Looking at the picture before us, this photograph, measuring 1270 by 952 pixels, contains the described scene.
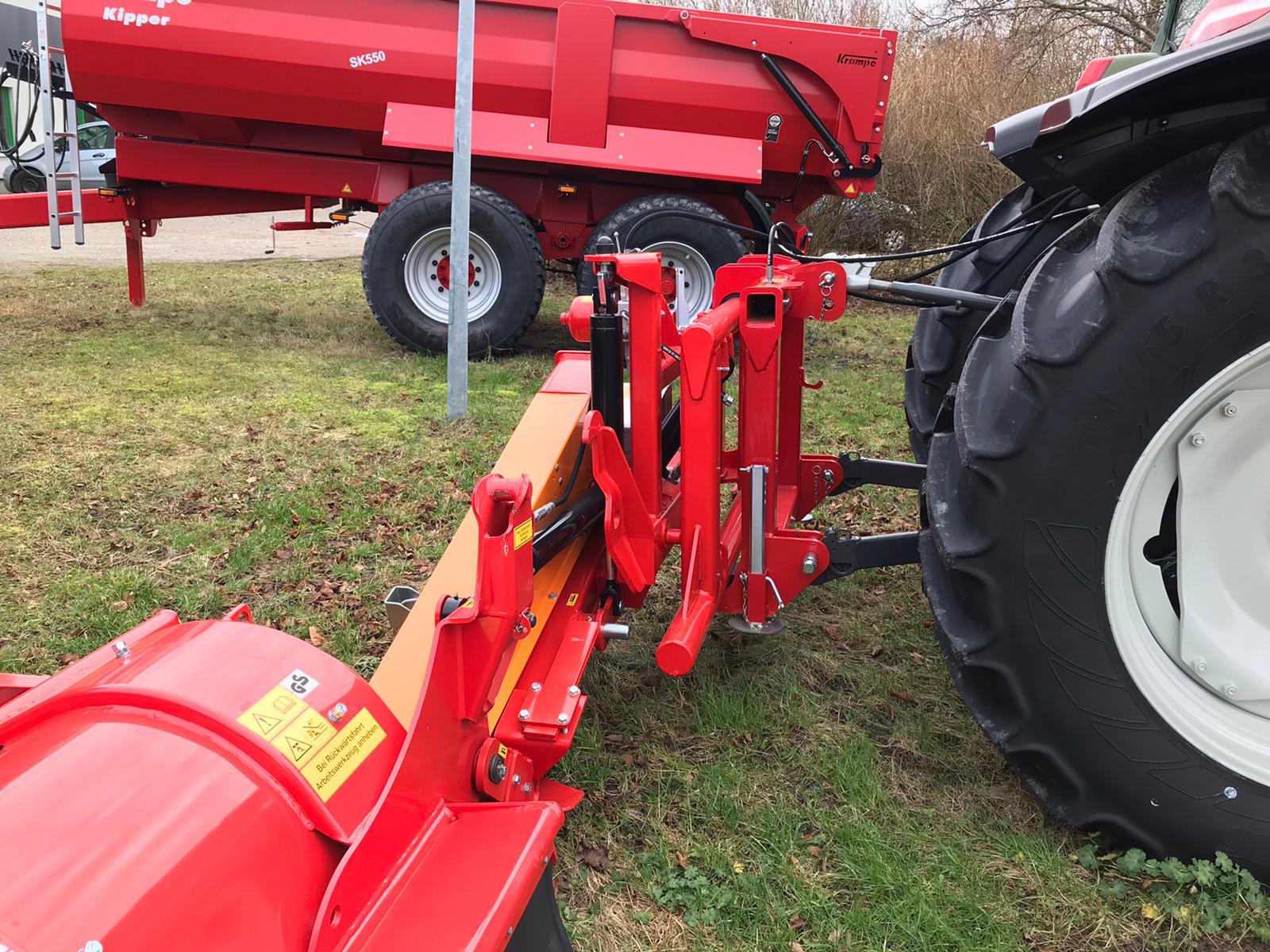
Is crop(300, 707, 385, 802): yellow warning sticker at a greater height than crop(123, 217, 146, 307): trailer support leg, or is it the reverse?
crop(123, 217, 146, 307): trailer support leg

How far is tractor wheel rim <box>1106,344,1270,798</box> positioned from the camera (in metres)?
1.83

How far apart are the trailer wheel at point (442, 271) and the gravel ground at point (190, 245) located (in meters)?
3.68

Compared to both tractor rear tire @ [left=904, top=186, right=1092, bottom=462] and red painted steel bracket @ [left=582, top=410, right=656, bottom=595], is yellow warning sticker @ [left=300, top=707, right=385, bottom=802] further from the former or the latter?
tractor rear tire @ [left=904, top=186, right=1092, bottom=462]

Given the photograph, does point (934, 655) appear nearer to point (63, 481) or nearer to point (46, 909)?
point (46, 909)

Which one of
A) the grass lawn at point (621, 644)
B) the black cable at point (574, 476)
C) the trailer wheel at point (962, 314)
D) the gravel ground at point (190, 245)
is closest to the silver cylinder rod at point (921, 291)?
the trailer wheel at point (962, 314)

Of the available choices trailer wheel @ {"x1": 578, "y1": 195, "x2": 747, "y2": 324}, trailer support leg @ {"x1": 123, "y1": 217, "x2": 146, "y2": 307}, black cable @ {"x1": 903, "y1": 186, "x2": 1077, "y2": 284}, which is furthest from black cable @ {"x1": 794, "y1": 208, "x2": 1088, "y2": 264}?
trailer support leg @ {"x1": 123, "y1": 217, "x2": 146, "y2": 307}

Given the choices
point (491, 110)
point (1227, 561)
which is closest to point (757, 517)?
point (1227, 561)

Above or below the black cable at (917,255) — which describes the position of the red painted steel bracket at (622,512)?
below

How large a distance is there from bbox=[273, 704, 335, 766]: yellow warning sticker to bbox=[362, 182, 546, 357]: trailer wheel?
537 cm

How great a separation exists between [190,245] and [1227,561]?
1548 centimetres

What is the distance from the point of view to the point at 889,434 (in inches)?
209

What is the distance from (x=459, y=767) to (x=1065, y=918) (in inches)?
50.6

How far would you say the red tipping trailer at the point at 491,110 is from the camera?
248 inches

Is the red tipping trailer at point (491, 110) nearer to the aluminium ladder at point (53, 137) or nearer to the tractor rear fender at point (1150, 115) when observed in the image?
the aluminium ladder at point (53, 137)
